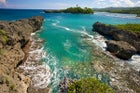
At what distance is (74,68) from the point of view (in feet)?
118

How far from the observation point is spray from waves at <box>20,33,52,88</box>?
30094 mm

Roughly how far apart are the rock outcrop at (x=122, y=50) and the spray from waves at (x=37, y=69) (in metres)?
18.0

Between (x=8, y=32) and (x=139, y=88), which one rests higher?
(x=8, y=32)

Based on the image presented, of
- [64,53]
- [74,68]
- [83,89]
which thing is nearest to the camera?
[83,89]

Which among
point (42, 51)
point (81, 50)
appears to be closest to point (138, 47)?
point (81, 50)

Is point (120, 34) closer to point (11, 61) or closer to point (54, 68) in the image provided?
point (54, 68)

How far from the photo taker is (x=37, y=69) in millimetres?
35188

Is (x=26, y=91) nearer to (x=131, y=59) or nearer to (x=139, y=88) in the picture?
(x=139, y=88)

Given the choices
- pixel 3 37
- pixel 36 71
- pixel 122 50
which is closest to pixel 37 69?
pixel 36 71

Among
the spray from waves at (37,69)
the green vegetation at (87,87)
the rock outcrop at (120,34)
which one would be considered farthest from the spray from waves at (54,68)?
the rock outcrop at (120,34)

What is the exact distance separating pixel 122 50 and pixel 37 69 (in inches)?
838

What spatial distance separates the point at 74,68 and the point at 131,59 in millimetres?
16244

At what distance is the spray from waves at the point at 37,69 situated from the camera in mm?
30094

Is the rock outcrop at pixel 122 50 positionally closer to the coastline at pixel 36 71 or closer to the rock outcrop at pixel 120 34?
the rock outcrop at pixel 120 34
